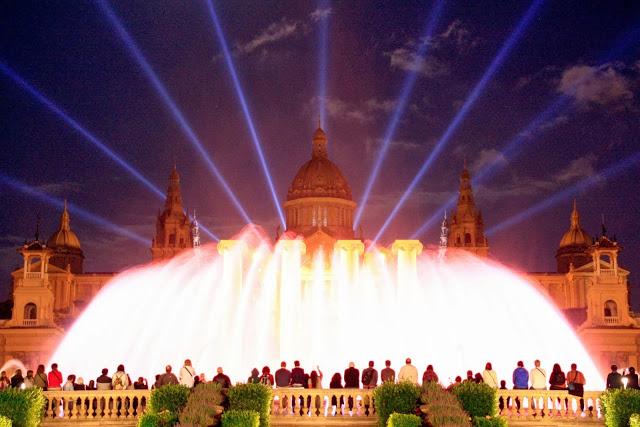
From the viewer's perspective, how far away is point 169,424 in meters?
22.5

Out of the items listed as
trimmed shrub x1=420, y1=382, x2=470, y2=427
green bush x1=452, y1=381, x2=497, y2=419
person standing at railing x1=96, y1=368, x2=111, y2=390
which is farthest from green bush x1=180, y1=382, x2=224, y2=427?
green bush x1=452, y1=381, x2=497, y2=419

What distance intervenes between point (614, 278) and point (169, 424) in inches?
2935

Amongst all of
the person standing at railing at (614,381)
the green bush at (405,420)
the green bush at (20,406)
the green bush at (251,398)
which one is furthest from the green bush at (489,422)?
the green bush at (20,406)

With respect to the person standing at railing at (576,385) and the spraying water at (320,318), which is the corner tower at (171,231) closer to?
the spraying water at (320,318)

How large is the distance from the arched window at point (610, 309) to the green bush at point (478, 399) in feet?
226

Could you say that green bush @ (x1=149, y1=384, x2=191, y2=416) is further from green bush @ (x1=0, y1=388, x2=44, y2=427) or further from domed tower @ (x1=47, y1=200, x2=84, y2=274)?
domed tower @ (x1=47, y1=200, x2=84, y2=274)

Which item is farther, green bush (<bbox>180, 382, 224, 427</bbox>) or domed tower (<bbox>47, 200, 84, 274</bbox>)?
domed tower (<bbox>47, 200, 84, 274</bbox>)

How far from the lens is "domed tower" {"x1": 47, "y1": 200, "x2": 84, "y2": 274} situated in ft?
357

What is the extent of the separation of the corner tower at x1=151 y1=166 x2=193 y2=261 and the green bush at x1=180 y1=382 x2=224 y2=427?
83.5m

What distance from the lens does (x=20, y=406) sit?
24.1 m

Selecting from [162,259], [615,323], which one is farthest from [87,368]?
[162,259]

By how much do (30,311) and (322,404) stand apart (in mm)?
67121

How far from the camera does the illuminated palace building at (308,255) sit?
85.4 metres

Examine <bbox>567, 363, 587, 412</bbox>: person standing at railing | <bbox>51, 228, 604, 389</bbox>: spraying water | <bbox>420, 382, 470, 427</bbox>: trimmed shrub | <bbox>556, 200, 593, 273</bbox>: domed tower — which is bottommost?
<bbox>420, 382, 470, 427</bbox>: trimmed shrub
